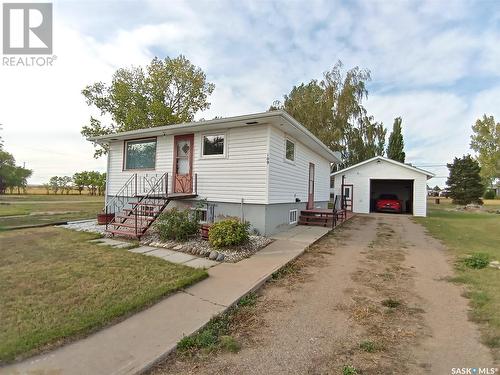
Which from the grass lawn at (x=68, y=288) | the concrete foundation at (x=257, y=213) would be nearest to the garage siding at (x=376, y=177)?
the concrete foundation at (x=257, y=213)

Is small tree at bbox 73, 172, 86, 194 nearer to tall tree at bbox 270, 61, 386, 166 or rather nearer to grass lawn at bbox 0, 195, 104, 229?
grass lawn at bbox 0, 195, 104, 229

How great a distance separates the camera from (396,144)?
29.1 metres

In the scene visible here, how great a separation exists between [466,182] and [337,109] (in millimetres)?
18982

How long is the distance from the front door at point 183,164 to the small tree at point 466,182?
3405cm

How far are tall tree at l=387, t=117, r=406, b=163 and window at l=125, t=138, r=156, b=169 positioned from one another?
25.5m

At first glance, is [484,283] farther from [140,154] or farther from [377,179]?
[377,179]

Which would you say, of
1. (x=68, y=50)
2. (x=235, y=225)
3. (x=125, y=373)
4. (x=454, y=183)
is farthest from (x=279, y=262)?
(x=454, y=183)

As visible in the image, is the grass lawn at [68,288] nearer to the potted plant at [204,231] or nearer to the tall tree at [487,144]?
the potted plant at [204,231]

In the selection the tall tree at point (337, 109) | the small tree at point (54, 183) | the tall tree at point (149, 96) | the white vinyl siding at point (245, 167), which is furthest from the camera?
the small tree at point (54, 183)

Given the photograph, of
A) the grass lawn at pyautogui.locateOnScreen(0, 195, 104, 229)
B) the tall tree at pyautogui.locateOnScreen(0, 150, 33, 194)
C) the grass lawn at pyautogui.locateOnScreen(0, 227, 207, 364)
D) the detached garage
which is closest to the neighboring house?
the grass lawn at pyautogui.locateOnScreen(0, 227, 207, 364)

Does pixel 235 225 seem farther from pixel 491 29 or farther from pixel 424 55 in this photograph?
pixel 424 55

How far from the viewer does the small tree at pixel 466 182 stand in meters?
31.3

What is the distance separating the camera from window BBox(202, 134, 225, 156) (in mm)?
9312

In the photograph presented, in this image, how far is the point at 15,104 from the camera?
10578 mm
